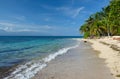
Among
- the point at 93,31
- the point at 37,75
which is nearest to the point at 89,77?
the point at 37,75

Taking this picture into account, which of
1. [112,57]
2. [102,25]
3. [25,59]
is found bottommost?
[25,59]

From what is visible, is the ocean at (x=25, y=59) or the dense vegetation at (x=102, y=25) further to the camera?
the dense vegetation at (x=102, y=25)

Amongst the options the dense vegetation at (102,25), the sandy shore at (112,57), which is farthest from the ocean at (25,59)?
the dense vegetation at (102,25)

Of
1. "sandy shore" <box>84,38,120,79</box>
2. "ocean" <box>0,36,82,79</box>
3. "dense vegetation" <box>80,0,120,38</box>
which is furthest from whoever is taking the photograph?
"dense vegetation" <box>80,0,120,38</box>

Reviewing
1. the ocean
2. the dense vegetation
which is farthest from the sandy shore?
the dense vegetation

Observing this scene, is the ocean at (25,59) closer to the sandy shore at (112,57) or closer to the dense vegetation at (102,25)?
the sandy shore at (112,57)

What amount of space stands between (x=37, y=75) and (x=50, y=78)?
1.13 m

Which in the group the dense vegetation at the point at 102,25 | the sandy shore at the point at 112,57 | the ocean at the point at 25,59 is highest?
the dense vegetation at the point at 102,25

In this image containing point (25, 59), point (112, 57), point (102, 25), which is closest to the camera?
point (112, 57)

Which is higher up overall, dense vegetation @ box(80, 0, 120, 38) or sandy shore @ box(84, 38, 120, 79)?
dense vegetation @ box(80, 0, 120, 38)

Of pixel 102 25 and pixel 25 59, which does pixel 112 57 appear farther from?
pixel 102 25

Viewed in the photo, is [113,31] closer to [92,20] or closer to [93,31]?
[93,31]

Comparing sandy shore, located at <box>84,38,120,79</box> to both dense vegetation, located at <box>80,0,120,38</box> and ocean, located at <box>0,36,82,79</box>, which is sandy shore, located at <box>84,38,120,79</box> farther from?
dense vegetation, located at <box>80,0,120,38</box>

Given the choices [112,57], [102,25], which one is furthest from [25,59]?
[102,25]
